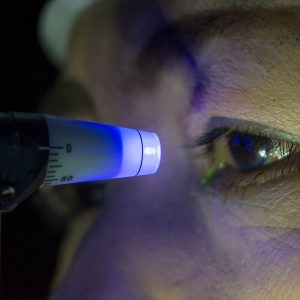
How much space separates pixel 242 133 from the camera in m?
0.74

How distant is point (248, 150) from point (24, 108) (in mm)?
829

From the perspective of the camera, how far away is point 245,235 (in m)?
0.68

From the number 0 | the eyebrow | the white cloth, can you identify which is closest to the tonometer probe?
the number 0

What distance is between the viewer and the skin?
0.62 metres

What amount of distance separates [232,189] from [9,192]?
0.44 metres

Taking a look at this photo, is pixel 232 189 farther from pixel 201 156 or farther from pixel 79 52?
pixel 79 52

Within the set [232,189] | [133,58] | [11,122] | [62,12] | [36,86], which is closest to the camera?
[11,122]

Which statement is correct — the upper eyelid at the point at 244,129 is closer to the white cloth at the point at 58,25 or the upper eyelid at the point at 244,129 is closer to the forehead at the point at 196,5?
the forehead at the point at 196,5

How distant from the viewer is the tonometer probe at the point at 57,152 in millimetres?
479

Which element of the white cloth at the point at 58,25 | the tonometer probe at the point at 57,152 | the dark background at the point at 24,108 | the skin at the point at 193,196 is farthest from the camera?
the white cloth at the point at 58,25

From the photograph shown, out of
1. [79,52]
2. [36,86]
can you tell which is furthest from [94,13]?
[36,86]

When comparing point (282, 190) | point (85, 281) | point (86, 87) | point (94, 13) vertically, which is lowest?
point (85, 281)

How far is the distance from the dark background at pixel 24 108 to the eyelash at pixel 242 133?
48 centimetres

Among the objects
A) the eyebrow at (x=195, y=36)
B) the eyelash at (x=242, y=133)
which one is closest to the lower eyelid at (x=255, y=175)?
the eyelash at (x=242, y=133)
